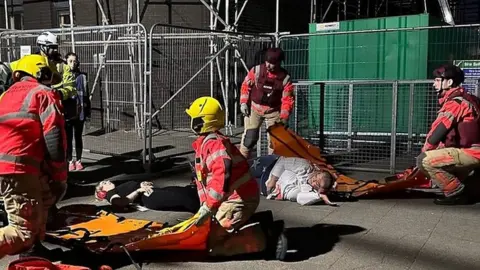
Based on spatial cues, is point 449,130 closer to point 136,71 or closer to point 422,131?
point 422,131

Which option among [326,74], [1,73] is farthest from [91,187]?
[326,74]

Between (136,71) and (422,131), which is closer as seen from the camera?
(422,131)

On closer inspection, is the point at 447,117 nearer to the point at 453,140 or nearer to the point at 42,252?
the point at 453,140

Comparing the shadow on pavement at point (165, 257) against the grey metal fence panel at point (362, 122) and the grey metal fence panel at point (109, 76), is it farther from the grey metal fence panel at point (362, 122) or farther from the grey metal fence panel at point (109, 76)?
the grey metal fence panel at point (109, 76)

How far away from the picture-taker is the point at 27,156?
420cm

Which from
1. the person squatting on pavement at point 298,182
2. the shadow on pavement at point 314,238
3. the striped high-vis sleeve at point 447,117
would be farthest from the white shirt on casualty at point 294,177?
the striped high-vis sleeve at point 447,117

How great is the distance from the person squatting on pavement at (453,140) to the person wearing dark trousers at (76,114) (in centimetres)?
497

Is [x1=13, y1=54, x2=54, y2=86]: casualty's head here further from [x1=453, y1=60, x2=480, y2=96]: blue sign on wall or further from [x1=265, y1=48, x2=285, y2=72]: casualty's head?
[x1=453, y1=60, x2=480, y2=96]: blue sign on wall

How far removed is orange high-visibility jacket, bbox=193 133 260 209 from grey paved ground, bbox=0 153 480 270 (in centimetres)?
64

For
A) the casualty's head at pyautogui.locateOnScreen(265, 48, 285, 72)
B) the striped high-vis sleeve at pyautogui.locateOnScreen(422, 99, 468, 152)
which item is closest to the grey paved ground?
the striped high-vis sleeve at pyautogui.locateOnScreen(422, 99, 468, 152)

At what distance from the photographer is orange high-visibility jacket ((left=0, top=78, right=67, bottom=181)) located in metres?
4.15

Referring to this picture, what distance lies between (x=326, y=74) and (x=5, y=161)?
8401 millimetres

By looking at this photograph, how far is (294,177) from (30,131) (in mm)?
3727

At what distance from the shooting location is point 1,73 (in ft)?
22.8
